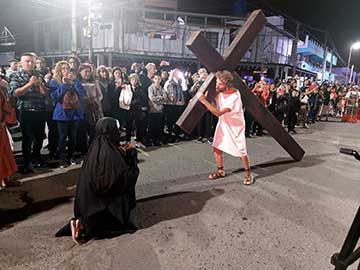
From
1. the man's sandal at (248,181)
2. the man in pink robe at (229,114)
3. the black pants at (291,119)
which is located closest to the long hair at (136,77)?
the man in pink robe at (229,114)

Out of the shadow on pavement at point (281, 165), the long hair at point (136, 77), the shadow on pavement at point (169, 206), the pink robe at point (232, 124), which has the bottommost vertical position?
the shadow on pavement at point (281, 165)

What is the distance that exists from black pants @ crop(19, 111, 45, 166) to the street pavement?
0.60 m

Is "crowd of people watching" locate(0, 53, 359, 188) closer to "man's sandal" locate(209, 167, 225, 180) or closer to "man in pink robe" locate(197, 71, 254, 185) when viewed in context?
"man in pink robe" locate(197, 71, 254, 185)

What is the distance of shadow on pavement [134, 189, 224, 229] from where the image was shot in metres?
3.72

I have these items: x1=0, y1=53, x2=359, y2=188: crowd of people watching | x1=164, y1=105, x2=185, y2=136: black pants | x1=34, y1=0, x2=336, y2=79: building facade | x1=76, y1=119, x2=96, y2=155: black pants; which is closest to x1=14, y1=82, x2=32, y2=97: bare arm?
x1=0, y1=53, x2=359, y2=188: crowd of people watching

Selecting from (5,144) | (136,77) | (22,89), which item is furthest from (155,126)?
(5,144)

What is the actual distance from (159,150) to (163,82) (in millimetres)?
2030

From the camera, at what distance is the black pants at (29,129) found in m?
5.02

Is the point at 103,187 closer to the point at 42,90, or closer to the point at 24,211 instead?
the point at 24,211

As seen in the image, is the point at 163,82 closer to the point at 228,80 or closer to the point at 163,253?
the point at 228,80

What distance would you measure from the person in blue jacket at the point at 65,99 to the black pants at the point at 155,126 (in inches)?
92.7

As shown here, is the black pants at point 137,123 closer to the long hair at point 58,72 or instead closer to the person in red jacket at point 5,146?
the long hair at point 58,72

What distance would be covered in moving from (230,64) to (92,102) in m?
2.78

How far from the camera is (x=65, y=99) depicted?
5.38 meters
